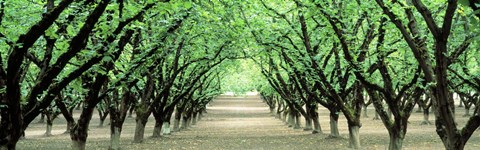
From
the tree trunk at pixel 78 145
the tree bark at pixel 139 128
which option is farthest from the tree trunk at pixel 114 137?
the tree trunk at pixel 78 145

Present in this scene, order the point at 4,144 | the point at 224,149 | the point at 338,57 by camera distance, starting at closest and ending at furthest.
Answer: the point at 4,144, the point at 338,57, the point at 224,149

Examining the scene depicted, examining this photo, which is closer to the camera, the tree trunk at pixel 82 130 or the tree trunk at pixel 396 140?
the tree trunk at pixel 82 130

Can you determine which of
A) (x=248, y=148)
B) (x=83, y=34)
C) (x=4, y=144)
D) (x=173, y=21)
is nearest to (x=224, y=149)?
(x=248, y=148)

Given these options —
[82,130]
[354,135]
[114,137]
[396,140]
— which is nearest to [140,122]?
[114,137]

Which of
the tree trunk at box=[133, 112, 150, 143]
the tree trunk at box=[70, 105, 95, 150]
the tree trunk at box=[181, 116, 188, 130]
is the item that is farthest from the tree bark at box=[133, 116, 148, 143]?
the tree trunk at box=[181, 116, 188, 130]

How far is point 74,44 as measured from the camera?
26.2 ft

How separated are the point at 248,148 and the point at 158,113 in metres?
7.53

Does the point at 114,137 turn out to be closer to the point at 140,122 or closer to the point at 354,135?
the point at 140,122

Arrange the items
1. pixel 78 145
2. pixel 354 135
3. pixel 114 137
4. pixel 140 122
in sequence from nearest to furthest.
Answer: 1. pixel 78 145
2. pixel 354 135
3. pixel 114 137
4. pixel 140 122

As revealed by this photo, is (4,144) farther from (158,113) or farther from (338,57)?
(158,113)

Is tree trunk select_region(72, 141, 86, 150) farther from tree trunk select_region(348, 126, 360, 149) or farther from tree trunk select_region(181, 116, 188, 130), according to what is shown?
tree trunk select_region(181, 116, 188, 130)

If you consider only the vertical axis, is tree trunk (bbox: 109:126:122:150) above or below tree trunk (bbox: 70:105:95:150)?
below

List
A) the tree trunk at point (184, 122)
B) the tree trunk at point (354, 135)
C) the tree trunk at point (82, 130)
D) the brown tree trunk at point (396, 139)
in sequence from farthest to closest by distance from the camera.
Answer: the tree trunk at point (184, 122)
the tree trunk at point (354, 135)
the brown tree trunk at point (396, 139)
the tree trunk at point (82, 130)

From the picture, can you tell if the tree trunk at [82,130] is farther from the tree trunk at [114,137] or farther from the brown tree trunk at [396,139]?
the brown tree trunk at [396,139]
